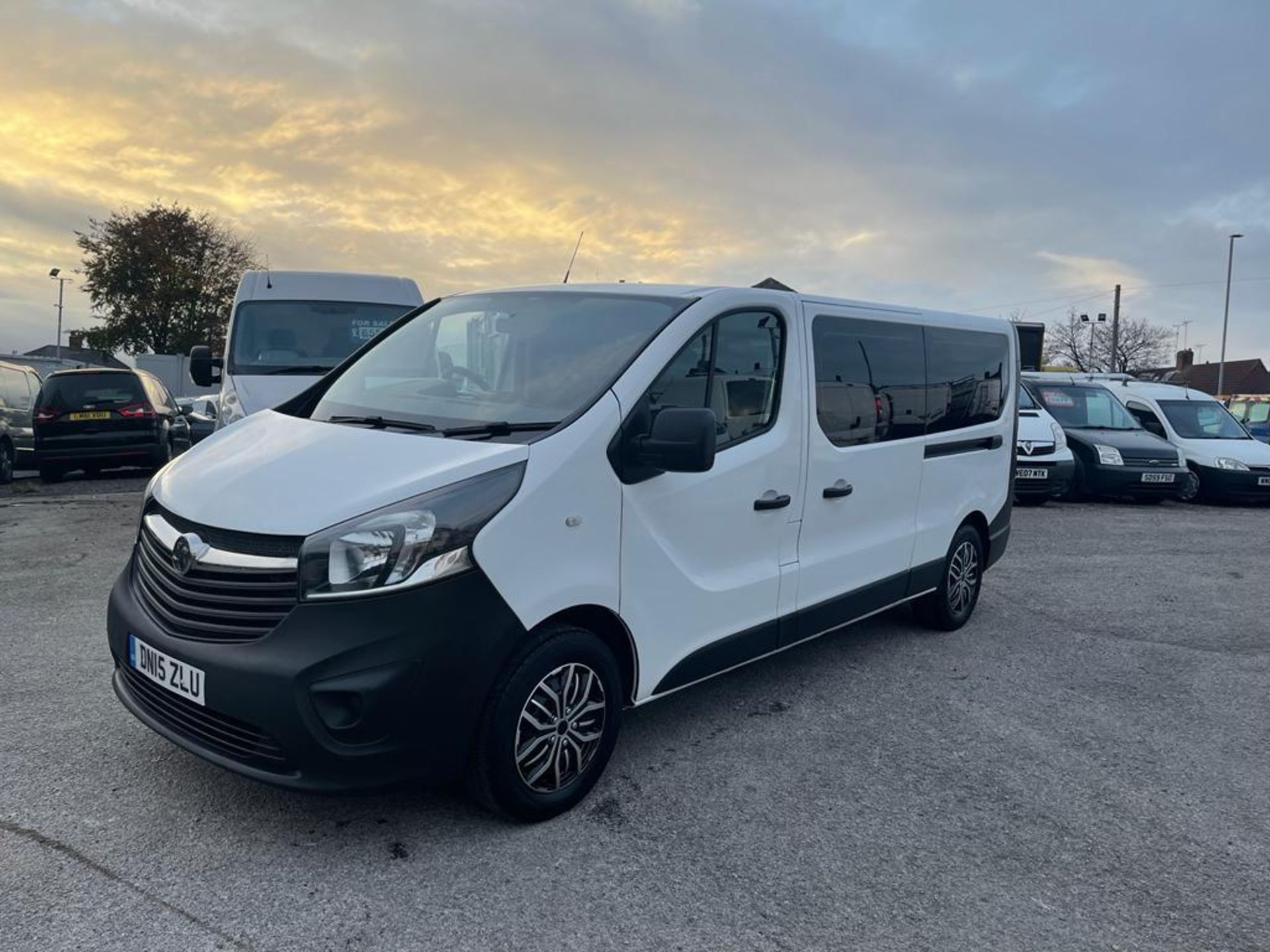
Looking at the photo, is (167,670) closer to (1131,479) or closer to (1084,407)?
(1131,479)

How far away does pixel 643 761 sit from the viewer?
378 cm

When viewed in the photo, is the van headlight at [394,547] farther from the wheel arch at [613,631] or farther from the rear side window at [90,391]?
the rear side window at [90,391]

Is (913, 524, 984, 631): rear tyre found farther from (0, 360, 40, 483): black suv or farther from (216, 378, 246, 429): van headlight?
(0, 360, 40, 483): black suv

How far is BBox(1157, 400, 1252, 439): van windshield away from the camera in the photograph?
14.5 m

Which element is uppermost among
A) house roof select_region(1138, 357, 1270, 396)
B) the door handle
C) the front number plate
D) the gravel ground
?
house roof select_region(1138, 357, 1270, 396)

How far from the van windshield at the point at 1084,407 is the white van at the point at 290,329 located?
31.7ft

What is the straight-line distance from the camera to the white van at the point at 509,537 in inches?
110


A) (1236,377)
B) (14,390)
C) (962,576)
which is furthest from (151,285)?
(1236,377)

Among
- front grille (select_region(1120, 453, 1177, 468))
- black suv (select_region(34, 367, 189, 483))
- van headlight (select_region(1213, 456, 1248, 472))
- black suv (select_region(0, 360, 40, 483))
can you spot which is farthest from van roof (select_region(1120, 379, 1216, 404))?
black suv (select_region(0, 360, 40, 483))

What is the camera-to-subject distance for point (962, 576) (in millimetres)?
5984

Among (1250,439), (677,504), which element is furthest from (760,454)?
(1250,439)

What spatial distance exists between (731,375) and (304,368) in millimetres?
6181

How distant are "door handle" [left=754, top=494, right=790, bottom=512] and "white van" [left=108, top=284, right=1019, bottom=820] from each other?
10 mm

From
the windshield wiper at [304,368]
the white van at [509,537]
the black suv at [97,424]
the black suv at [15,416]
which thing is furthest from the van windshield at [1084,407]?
the black suv at [15,416]
